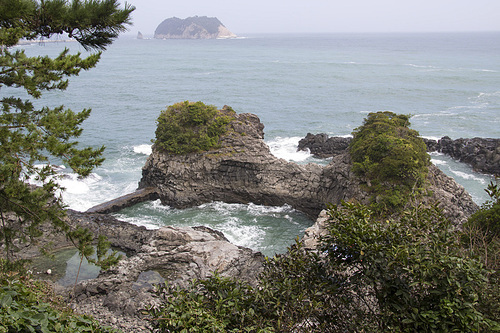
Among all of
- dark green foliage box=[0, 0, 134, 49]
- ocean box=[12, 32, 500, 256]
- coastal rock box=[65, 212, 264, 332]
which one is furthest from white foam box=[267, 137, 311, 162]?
dark green foliage box=[0, 0, 134, 49]

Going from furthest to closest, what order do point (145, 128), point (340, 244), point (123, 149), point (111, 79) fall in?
point (111, 79) → point (145, 128) → point (123, 149) → point (340, 244)

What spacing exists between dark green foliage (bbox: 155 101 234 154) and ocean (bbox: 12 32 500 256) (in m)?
4.91

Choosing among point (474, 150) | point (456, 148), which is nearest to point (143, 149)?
point (456, 148)

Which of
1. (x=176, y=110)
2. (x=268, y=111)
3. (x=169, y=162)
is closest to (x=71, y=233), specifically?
(x=169, y=162)

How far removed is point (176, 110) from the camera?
116 feet

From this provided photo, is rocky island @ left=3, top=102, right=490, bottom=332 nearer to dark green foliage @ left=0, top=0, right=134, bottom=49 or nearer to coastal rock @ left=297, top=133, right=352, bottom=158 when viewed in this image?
coastal rock @ left=297, top=133, right=352, bottom=158

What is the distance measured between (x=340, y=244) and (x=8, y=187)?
9.77 metres

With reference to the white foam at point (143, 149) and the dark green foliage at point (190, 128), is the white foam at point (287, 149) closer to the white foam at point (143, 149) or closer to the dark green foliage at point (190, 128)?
the dark green foliage at point (190, 128)

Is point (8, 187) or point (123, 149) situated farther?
point (123, 149)

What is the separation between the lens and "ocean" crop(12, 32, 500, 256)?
31.5 metres

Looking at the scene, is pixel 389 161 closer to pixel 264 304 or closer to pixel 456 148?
pixel 264 304

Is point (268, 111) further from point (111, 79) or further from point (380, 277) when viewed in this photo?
point (380, 277)

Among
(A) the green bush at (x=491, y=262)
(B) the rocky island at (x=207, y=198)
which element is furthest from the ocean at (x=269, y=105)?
(A) the green bush at (x=491, y=262)

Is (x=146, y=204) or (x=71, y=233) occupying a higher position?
(x=71, y=233)
